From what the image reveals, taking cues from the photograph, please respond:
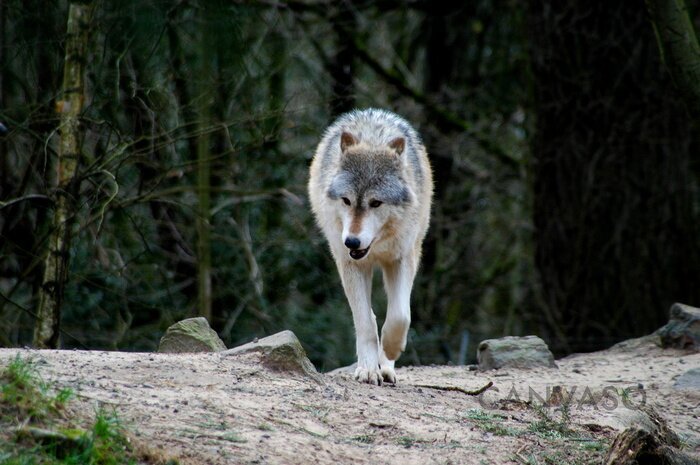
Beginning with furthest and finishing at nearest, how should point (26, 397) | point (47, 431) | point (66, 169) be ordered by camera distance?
point (66, 169) < point (26, 397) < point (47, 431)

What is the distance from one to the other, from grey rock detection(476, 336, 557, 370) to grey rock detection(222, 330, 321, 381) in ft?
7.85

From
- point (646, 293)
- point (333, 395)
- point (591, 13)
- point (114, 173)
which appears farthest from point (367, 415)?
point (591, 13)

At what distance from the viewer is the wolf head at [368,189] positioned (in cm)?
609

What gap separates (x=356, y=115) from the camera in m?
7.22

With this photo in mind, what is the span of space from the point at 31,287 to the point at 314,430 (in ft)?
18.3

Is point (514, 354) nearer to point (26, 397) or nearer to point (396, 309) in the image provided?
point (396, 309)

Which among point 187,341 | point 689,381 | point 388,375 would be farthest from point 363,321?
point 689,381

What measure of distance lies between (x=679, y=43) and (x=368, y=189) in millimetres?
2447

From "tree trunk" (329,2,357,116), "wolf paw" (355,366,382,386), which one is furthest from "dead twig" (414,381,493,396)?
"tree trunk" (329,2,357,116)

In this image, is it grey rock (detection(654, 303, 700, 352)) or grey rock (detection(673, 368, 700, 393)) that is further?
grey rock (detection(654, 303, 700, 352))

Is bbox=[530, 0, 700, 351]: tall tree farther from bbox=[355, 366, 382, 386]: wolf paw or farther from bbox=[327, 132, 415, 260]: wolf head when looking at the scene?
bbox=[355, 366, 382, 386]: wolf paw

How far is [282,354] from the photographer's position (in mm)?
5418

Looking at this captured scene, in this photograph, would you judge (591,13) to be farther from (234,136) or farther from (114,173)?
(114,173)

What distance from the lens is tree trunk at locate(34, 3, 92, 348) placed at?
7109 millimetres
